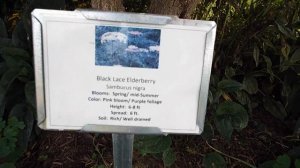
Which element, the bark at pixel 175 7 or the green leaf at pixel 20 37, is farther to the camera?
the green leaf at pixel 20 37

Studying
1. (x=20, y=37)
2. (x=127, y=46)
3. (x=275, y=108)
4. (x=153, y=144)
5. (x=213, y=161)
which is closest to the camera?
(x=127, y=46)

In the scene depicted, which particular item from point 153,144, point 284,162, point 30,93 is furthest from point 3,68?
point 284,162

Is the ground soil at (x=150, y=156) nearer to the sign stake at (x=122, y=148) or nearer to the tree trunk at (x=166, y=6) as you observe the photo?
the sign stake at (x=122, y=148)

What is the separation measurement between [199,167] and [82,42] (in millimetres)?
941

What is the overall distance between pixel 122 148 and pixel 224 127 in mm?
513

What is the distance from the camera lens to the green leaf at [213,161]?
1.70 metres

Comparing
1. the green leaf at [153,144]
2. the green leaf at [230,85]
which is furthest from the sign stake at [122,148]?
the green leaf at [230,85]

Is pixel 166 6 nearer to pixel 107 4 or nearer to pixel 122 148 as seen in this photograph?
pixel 107 4

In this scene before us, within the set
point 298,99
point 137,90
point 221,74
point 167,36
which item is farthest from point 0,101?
point 298,99

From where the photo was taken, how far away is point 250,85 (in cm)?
192

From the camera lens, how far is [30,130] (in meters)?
1.71

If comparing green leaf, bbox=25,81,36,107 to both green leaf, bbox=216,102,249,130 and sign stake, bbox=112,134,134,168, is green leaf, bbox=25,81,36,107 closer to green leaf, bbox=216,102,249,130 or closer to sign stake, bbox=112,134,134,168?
sign stake, bbox=112,134,134,168

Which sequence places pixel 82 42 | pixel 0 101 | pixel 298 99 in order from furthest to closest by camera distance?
pixel 298 99 < pixel 0 101 < pixel 82 42

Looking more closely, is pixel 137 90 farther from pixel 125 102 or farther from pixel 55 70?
pixel 55 70
